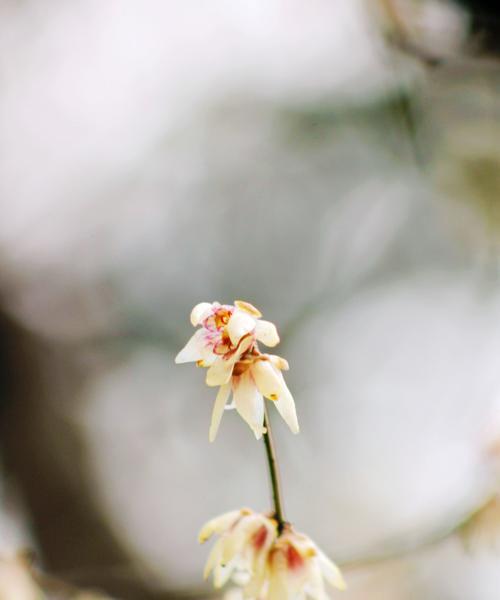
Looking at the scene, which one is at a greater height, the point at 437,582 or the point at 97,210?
the point at 97,210

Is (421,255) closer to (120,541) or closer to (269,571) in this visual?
(120,541)

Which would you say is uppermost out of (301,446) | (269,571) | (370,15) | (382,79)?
(382,79)

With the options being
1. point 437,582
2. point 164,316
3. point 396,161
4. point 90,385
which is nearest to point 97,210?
point 164,316

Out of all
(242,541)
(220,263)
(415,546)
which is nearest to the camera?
(242,541)

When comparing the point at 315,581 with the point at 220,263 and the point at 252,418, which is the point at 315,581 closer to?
the point at 252,418

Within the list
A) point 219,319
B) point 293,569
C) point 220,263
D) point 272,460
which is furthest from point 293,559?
point 220,263

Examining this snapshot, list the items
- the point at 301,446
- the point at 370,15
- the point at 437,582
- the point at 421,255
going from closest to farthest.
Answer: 1. the point at 437,582
2. the point at 370,15
3. the point at 301,446
4. the point at 421,255

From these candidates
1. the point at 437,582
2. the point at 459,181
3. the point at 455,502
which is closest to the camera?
the point at 455,502
